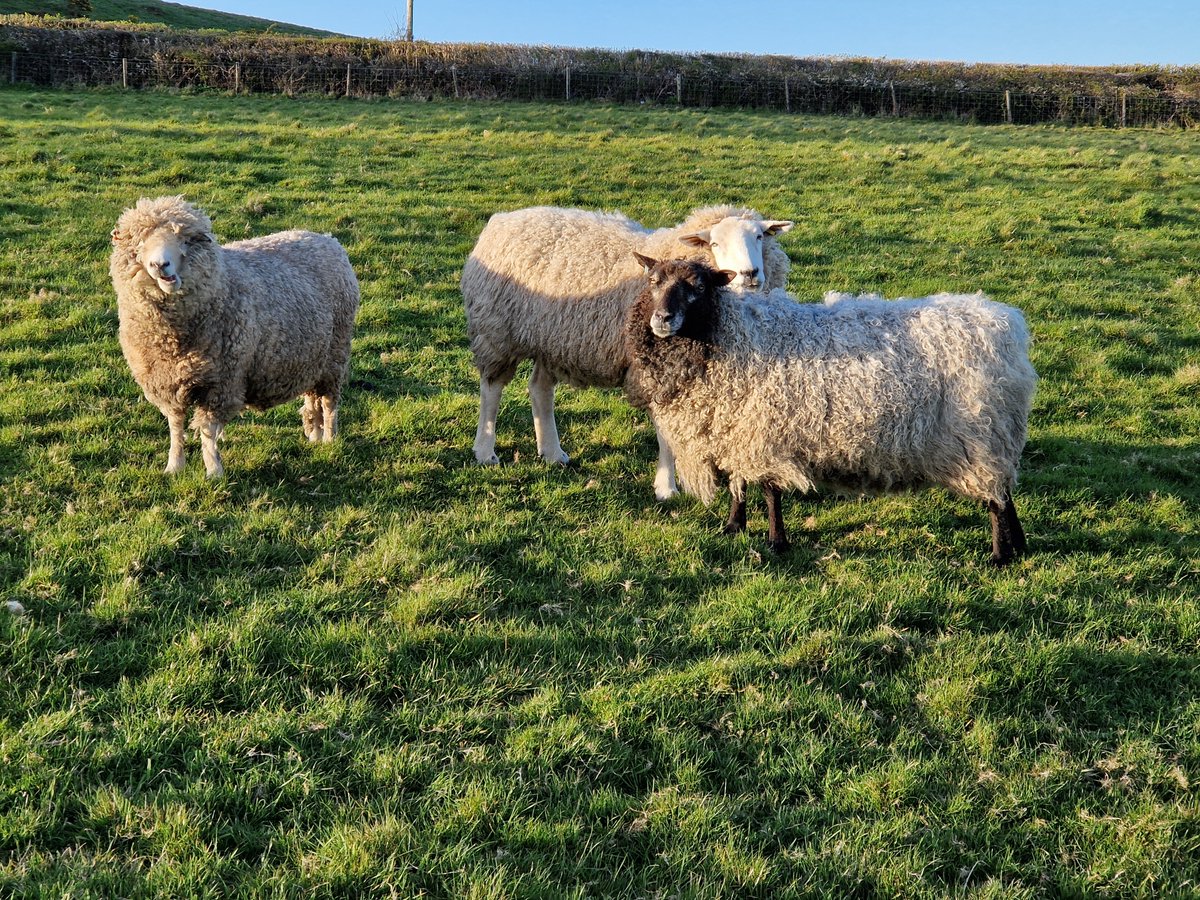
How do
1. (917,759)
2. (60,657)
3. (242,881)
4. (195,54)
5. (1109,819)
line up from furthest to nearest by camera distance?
1. (195,54)
2. (60,657)
3. (917,759)
4. (1109,819)
5. (242,881)

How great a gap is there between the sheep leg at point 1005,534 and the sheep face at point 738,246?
2379 millimetres

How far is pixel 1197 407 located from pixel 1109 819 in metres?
6.62

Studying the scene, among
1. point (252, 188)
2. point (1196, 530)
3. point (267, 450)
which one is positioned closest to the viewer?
point (1196, 530)

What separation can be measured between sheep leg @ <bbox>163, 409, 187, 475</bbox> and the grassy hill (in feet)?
137

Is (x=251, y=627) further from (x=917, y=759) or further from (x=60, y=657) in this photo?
(x=917, y=759)

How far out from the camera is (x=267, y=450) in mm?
7035

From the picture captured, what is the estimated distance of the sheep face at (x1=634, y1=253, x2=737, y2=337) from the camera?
227 inches

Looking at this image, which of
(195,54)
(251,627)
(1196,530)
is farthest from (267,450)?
(195,54)

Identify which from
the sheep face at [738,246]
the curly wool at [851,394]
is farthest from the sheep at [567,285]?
the curly wool at [851,394]

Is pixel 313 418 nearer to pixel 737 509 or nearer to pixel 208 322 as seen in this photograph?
pixel 208 322

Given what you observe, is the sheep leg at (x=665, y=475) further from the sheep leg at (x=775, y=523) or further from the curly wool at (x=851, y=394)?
the sheep leg at (x=775, y=523)

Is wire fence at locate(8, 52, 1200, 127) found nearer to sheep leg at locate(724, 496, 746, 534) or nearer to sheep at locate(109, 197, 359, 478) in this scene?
sheep at locate(109, 197, 359, 478)

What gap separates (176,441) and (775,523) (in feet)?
14.8

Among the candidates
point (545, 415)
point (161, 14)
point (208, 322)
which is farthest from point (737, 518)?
point (161, 14)
